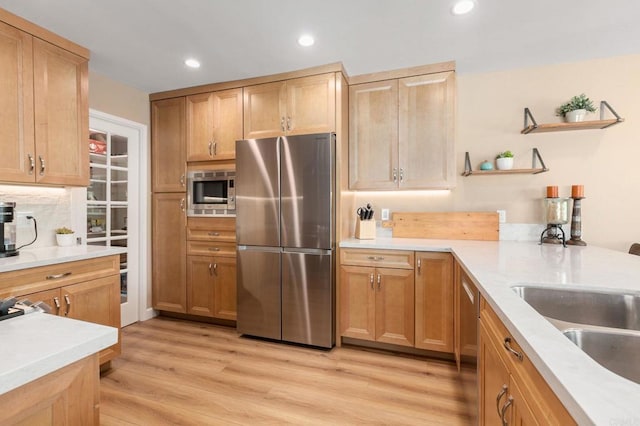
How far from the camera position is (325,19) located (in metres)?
2.04

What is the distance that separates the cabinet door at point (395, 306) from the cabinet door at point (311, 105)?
136 cm

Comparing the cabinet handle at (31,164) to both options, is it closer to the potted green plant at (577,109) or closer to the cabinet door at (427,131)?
the cabinet door at (427,131)

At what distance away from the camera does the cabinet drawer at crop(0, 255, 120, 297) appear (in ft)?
5.65

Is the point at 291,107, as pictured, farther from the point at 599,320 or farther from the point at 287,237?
the point at 599,320

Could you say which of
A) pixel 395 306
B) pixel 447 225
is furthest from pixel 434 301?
pixel 447 225

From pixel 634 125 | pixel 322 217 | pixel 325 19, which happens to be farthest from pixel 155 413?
pixel 634 125

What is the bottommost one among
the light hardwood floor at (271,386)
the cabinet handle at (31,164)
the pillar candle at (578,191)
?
the light hardwood floor at (271,386)

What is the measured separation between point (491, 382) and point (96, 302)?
7.98 ft

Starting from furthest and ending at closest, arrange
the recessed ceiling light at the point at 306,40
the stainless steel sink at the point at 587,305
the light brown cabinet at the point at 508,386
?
the recessed ceiling light at the point at 306,40 < the stainless steel sink at the point at 587,305 < the light brown cabinet at the point at 508,386

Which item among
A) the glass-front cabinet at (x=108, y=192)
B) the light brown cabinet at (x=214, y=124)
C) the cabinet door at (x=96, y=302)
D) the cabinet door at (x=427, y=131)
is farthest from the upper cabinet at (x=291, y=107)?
the cabinet door at (x=96, y=302)

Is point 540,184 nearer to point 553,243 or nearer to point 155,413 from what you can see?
point 553,243

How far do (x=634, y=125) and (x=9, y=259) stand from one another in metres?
4.62

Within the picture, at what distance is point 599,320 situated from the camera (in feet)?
4.05

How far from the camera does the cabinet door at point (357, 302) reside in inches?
103
